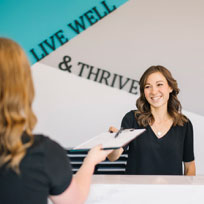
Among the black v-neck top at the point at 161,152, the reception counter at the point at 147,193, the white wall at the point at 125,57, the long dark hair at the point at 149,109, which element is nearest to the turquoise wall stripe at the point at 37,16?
the white wall at the point at 125,57

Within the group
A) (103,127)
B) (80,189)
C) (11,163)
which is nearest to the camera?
(11,163)

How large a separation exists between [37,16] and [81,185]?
2441 mm

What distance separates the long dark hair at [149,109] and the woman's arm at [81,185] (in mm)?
964

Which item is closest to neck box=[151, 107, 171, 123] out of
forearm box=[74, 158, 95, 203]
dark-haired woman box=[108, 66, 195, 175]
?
dark-haired woman box=[108, 66, 195, 175]

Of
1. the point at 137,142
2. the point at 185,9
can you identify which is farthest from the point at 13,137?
the point at 185,9

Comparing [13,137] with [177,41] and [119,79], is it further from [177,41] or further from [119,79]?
[177,41]

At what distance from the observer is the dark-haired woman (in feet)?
6.43

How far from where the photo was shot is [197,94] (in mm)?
3074

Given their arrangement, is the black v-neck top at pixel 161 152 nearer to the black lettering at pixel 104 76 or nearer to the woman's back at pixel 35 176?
the black lettering at pixel 104 76

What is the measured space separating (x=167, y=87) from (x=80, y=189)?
4.44ft

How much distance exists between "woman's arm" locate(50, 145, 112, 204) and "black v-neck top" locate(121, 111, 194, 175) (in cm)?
86

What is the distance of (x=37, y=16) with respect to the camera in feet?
9.97

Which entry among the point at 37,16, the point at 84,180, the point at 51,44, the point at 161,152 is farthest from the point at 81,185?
the point at 37,16

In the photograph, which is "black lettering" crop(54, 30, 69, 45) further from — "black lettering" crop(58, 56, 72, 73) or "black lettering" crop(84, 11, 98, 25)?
"black lettering" crop(84, 11, 98, 25)
